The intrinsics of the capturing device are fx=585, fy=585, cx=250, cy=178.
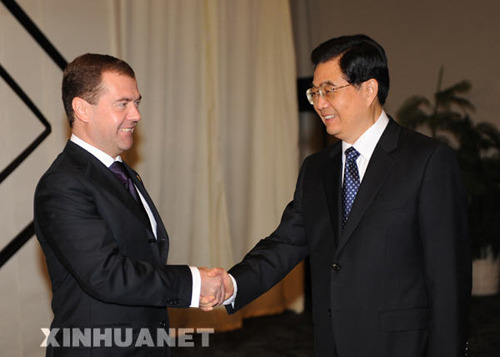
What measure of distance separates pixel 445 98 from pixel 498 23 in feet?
3.68

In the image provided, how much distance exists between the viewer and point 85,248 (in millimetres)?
2080

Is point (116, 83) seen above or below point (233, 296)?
above

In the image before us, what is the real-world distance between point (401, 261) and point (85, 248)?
1140 millimetres

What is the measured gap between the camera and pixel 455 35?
682cm

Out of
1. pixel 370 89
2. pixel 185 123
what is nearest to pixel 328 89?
pixel 370 89

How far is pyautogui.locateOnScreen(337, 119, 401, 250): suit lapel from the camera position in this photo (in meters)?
2.19

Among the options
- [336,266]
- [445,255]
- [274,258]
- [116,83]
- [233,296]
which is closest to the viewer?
[445,255]

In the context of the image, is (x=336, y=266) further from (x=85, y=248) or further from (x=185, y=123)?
(x=185, y=123)

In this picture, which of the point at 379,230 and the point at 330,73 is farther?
the point at 330,73

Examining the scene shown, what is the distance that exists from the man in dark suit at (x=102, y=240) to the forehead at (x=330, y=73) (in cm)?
77

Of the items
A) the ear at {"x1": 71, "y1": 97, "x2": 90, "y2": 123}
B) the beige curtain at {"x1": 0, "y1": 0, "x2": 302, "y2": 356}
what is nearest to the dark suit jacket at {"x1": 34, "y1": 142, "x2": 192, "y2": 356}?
the ear at {"x1": 71, "y1": 97, "x2": 90, "y2": 123}

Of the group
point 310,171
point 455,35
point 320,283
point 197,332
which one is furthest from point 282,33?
point 320,283

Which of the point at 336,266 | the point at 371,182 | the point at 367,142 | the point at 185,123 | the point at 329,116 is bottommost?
the point at 336,266

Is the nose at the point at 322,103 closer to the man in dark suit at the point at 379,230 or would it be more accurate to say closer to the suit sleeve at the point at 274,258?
the man in dark suit at the point at 379,230
